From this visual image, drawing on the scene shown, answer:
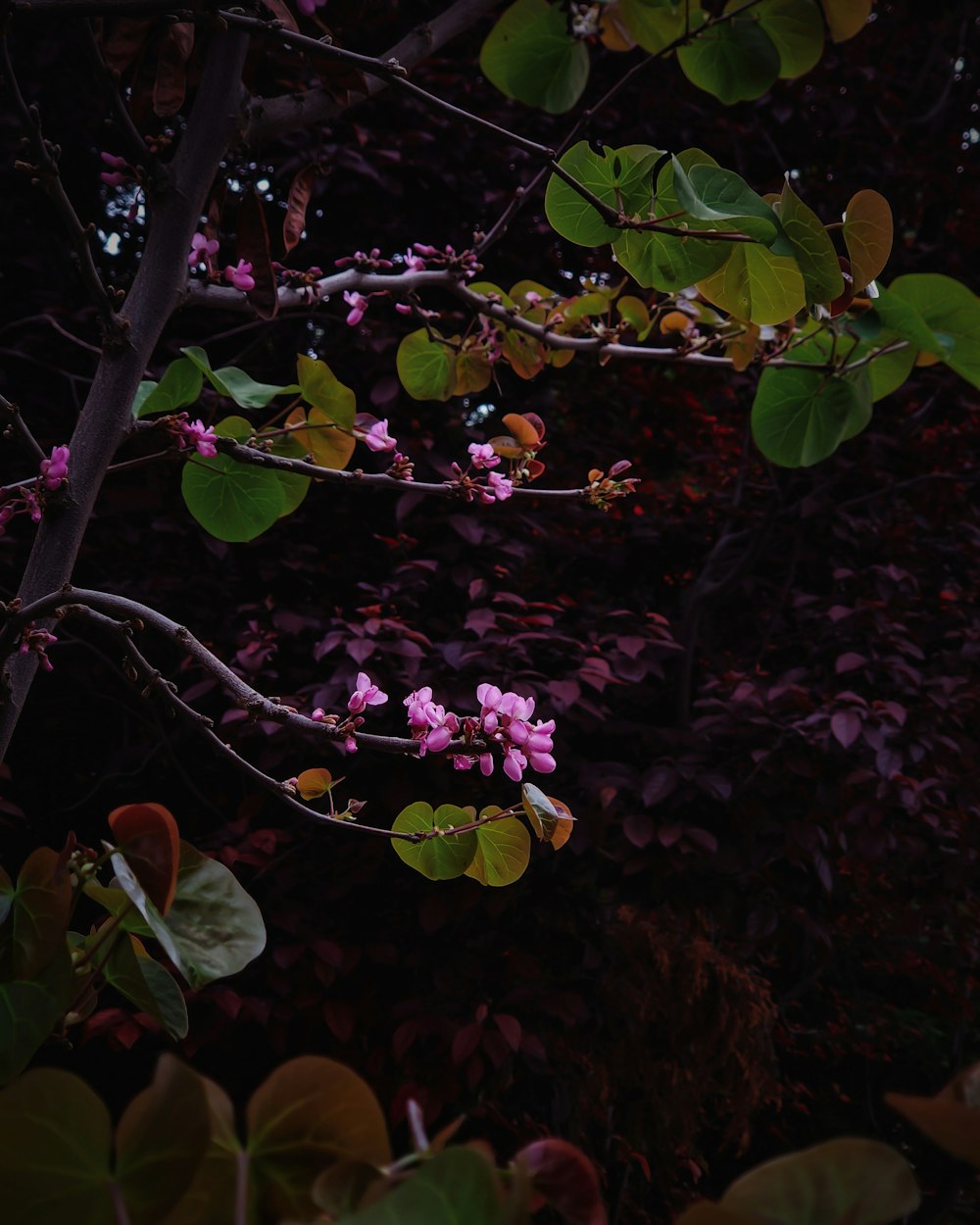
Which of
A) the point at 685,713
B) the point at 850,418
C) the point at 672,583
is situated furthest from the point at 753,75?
the point at 672,583

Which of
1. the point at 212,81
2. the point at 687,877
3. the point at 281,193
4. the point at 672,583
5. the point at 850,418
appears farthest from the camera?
the point at 672,583

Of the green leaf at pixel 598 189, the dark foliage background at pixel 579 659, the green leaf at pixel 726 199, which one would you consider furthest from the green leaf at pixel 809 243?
the dark foliage background at pixel 579 659

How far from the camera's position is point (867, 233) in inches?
30.2

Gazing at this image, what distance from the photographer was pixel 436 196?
2557mm

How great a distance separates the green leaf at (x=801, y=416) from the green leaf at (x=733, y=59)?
0.29m

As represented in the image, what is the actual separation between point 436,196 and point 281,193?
421 millimetres

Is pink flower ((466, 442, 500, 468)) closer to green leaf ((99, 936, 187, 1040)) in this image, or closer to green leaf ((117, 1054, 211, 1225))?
green leaf ((99, 936, 187, 1040))

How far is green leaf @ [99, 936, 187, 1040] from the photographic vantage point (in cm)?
56

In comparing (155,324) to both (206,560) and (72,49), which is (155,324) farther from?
Result: (72,49)

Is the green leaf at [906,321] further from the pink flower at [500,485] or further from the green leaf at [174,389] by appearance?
the green leaf at [174,389]

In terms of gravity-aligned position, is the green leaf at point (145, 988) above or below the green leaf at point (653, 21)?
below

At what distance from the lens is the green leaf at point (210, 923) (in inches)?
22.4

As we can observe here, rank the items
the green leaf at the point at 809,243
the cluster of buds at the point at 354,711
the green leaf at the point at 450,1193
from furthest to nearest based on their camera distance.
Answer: the cluster of buds at the point at 354,711, the green leaf at the point at 809,243, the green leaf at the point at 450,1193

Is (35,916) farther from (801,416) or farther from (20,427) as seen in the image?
(801,416)
